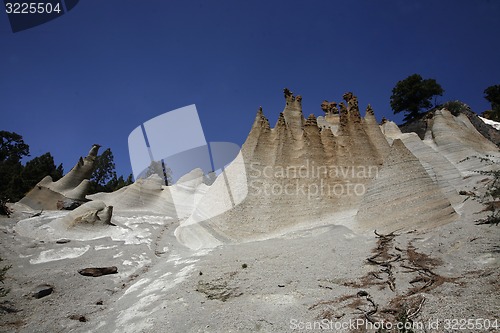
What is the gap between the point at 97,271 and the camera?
1217cm

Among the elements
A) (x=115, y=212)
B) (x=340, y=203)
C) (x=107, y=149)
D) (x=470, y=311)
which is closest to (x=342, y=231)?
(x=340, y=203)

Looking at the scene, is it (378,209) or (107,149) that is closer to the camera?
(378,209)

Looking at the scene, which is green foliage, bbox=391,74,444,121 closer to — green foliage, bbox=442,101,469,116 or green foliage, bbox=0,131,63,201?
green foliage, bbox=442,101,469,116

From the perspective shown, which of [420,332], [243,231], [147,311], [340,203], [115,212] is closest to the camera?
[420,332]

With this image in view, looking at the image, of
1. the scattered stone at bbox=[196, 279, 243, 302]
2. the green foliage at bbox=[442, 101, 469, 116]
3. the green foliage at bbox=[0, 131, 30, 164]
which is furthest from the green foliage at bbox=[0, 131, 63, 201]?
the green foliage at bbox=[442, 101, 469, 116]

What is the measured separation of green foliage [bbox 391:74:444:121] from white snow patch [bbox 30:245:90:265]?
38.1 metres

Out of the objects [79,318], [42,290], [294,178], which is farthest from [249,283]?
[294,178]

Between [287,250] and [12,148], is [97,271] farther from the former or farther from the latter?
[12,148]

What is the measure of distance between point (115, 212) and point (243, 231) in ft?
44.1

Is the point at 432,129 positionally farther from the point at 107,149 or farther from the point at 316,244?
the point at 107,149

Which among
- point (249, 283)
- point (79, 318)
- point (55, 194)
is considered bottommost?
point (79, 318)

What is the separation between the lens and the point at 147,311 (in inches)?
330

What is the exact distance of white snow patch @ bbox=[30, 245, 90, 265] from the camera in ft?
43.4

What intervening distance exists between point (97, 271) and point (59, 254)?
123 inches
